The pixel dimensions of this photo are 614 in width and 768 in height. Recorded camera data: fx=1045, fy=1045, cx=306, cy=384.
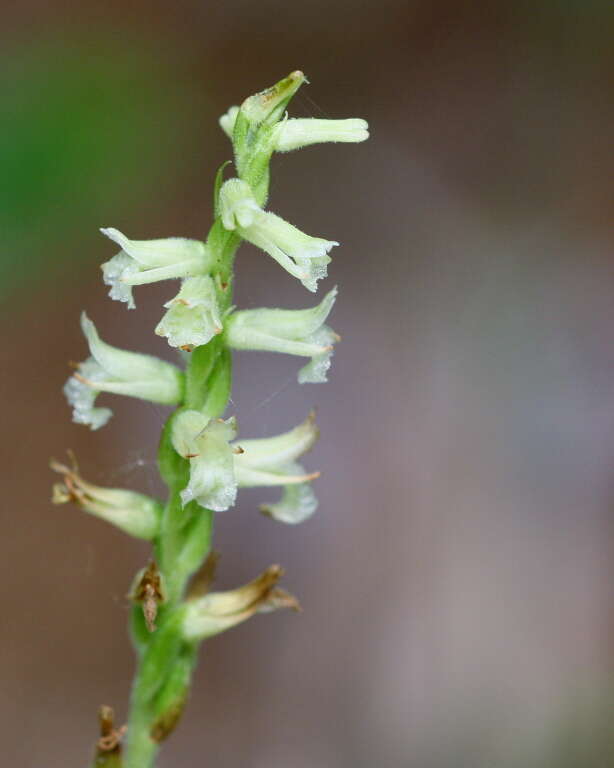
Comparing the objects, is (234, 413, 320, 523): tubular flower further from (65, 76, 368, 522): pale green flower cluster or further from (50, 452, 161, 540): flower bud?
(50, 452, 161, 540): flower bud

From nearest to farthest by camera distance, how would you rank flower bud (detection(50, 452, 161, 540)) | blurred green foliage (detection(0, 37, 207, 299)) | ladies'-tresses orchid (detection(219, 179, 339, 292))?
1. ladies'-tresses orchid (detection(219, 179, 339, 292))
2. flower bud (detection(50, 452, 161, 540))
3. blurred green foliage (detection(0, 37, 207, 299))

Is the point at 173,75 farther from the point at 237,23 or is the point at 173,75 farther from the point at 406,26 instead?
the point at 406,26

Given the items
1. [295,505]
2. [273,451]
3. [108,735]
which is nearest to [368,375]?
[295,505]

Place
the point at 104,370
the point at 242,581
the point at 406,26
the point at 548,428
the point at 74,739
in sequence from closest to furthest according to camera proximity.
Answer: the point at 104,370
the point at 74,739
the point at 242,581
the point at 548,428
the point at 406,26

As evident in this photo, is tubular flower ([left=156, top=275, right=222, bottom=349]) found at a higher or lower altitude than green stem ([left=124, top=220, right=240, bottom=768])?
higher

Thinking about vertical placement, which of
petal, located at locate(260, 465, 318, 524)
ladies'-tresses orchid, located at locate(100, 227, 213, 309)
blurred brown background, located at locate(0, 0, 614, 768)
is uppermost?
blurred brown background, located at locate(0, 0, 614, 768)

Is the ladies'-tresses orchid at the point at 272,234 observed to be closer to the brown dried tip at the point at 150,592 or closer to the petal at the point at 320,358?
the petal at the point at 320,358

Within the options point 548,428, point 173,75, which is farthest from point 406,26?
point 548,428

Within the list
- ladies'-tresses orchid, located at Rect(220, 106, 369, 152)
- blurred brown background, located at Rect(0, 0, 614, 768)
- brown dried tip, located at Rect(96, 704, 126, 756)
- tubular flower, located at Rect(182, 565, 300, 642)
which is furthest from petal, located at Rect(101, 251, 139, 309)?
blurred brown background, located at Rect(0, 0, 614, 768)
